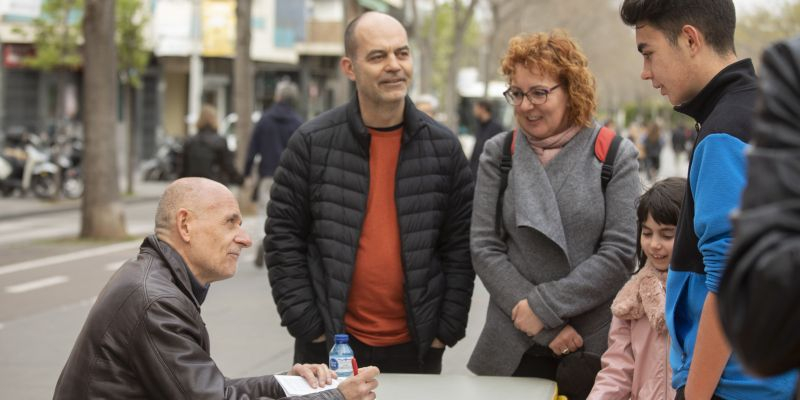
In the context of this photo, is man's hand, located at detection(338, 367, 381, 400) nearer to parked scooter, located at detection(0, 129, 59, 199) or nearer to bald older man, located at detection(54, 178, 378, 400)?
bald older man, located at detection(54, 178, 378, 400)

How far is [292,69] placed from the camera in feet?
175

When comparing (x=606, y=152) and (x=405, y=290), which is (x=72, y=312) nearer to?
(x=405, y=290)

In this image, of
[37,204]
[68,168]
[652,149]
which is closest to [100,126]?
[37,204]

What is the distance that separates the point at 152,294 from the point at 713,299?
1537 mm

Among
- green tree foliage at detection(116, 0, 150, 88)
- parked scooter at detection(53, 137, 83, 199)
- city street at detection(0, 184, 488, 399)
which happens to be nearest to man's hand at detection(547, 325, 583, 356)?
city street at detection(0, 184, 488, 399)

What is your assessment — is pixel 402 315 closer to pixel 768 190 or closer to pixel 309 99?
pixel 768 190

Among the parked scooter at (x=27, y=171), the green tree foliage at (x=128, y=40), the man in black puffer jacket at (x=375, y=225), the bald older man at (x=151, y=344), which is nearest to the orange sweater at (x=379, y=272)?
the man in black puffer jacket at (x=375, y=225)

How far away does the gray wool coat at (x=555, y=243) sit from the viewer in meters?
4.07

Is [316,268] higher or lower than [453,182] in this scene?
lower

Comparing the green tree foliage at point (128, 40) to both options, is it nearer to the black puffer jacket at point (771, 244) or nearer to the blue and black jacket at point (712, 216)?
the blue and black jacket at point (712, 216)

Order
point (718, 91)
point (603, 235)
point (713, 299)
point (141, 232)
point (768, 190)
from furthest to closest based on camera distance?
point (141, 232), point (603, 235), point (718, 91), point (713, 299), point (768, 190)

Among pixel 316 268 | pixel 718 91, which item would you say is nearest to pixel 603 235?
pixel 316 268

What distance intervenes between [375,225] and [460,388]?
953 mm

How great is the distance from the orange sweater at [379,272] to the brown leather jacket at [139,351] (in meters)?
1.26
